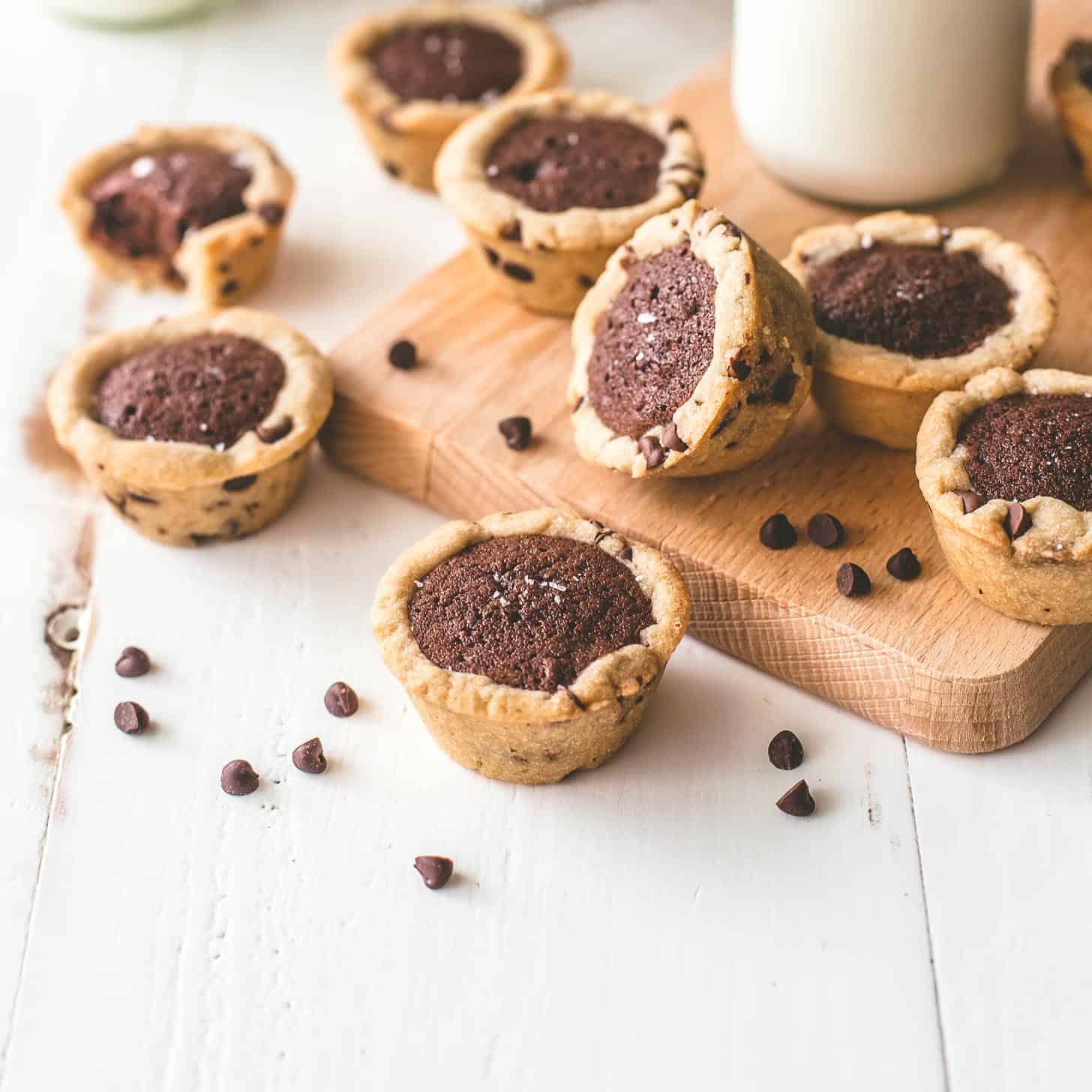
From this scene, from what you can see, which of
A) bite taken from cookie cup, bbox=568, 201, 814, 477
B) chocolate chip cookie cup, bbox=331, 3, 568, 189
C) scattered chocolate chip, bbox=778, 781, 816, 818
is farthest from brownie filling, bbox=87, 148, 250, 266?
scattered chocolate chip, bbox=778, 781, 816, 818

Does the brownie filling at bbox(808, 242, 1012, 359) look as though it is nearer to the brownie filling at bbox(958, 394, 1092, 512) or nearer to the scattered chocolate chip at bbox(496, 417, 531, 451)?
the brownie filling at bbox(958, 394, 1092, 512)

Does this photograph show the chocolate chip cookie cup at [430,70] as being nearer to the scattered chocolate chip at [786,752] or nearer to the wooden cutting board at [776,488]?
the wooden cutting board at [776,488]

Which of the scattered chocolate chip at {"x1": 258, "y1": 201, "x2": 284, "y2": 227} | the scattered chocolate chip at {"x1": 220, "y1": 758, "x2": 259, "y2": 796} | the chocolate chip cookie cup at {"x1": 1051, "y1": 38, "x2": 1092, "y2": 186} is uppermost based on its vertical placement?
the chocolate chip cookie cup at {"x1": 1051, "y1": 38, "x2": 1092, "y2": 186}

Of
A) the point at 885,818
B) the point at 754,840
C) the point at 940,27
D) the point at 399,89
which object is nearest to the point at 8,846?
the point at 754,840

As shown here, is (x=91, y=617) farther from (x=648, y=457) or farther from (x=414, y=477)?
(x=648, y=457)

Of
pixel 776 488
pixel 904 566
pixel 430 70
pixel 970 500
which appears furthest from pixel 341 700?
pixel 430 70

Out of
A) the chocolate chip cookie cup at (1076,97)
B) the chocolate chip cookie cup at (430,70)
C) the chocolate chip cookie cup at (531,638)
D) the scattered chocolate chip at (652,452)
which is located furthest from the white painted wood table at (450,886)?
the chocolate chip cookie cup at (1076,97)
